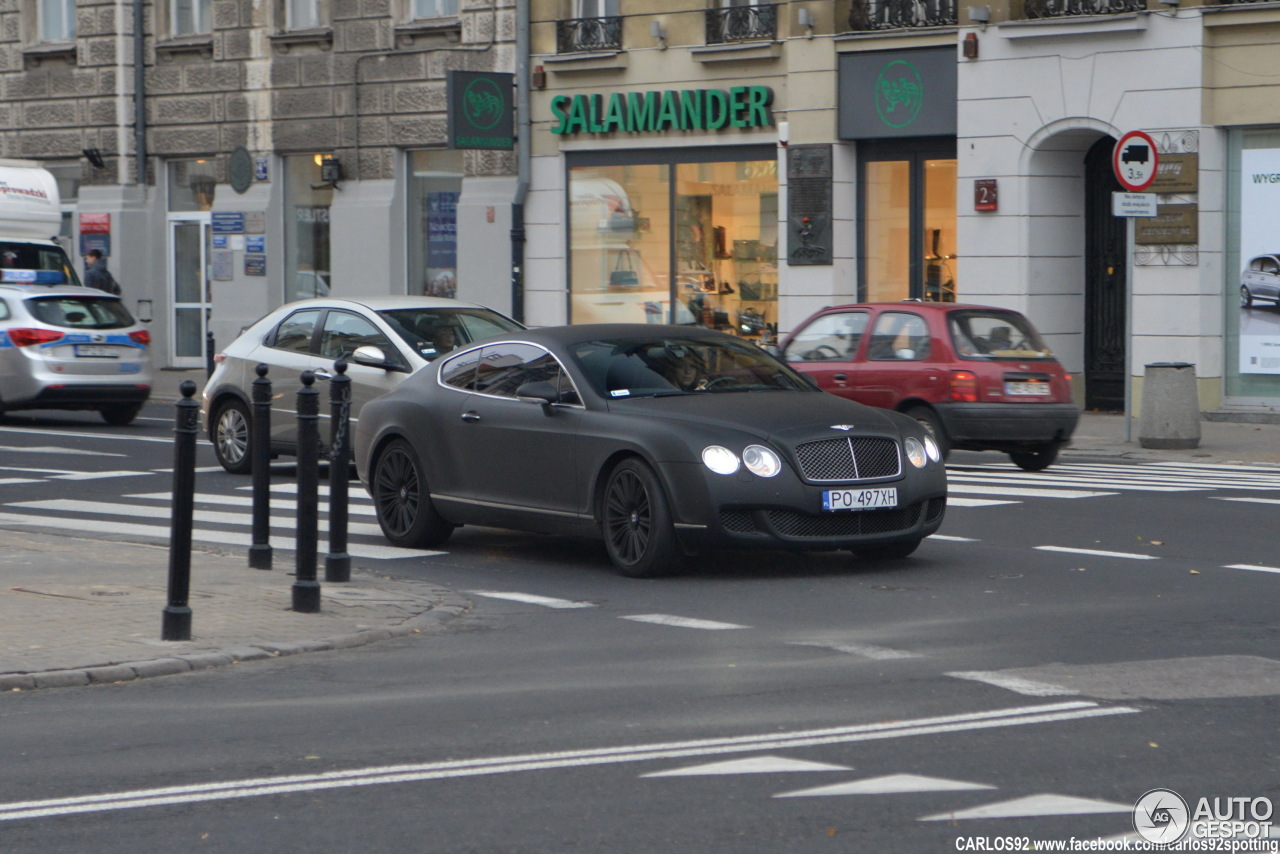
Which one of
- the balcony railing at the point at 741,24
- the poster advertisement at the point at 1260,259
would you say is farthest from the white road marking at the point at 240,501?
the balcony railing at the point at 741,24

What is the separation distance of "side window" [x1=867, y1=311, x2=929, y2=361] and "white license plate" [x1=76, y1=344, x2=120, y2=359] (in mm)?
9586

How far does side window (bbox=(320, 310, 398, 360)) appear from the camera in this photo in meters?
16.5

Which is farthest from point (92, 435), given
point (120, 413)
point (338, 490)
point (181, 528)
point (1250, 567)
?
point (1250, 567)

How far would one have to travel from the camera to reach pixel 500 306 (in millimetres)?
30391

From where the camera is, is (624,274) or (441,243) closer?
(624,274)

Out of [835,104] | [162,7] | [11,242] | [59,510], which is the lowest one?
[59,510]

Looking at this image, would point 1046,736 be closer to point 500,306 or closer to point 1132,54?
point 1132,54

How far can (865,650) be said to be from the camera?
8.53 meters

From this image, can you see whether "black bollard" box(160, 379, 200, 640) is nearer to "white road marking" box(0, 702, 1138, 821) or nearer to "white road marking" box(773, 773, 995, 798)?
"white road marking" box(0, 702, 1138, 821)

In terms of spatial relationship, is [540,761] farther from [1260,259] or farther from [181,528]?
[1260,259]

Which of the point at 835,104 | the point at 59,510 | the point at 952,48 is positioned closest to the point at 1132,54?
the point at 952,48

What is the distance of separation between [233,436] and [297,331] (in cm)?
115

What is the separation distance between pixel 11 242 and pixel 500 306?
7.16m

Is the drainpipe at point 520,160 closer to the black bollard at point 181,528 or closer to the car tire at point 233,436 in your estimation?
the car tire at point 233,436
